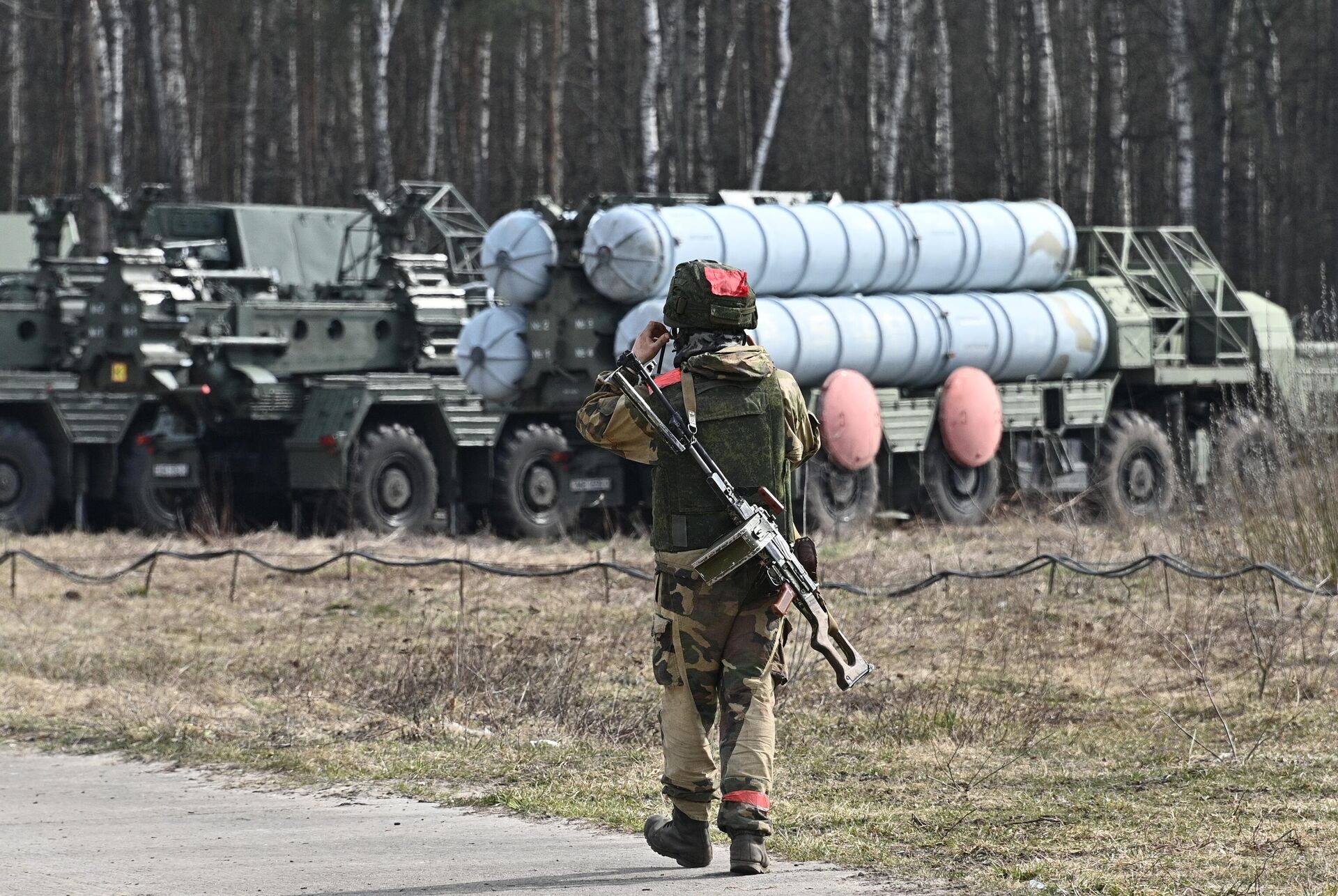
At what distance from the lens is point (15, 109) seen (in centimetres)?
4488

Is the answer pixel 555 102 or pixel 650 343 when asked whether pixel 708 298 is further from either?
pixel 555 102

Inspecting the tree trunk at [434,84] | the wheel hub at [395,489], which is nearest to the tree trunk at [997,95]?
the tree trunk at [434,84]

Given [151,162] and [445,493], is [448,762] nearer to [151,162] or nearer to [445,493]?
Result: [445,493]

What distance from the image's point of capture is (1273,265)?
4181 cm

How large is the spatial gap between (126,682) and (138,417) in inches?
333

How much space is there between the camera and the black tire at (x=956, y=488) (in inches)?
744

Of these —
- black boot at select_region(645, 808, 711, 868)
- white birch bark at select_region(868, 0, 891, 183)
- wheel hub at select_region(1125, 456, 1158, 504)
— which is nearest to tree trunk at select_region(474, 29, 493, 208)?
white birch bark at select_region(868, 0, 891, 183)

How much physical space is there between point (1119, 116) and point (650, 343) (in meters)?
29.1

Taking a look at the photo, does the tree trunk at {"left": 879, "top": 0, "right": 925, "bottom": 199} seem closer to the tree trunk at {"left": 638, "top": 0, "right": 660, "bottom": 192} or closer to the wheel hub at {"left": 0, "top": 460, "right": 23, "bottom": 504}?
the tree trunk at {"left": 638, "top": 0, "right": 660, "bottom": 192}

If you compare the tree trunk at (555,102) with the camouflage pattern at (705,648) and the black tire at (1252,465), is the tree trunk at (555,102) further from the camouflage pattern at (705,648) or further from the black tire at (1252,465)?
the camouflage pattern at (705,648)

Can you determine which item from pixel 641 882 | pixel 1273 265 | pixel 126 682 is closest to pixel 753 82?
pixel 1273 265

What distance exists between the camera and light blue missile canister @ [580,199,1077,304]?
1672 cm

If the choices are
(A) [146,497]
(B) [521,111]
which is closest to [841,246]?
(A) [146,497]

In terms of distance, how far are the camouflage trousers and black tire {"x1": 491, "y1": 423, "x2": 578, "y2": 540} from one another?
12.1 metres
